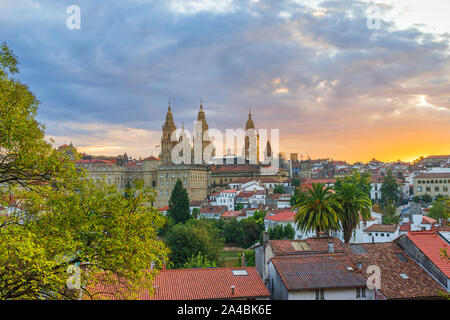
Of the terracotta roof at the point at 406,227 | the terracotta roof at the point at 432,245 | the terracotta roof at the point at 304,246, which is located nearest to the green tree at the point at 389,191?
the terracotta roof at the point at 406,227

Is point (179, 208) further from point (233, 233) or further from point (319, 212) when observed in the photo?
point (319, 212)

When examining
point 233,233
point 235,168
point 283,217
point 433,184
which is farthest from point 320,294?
point 235,168

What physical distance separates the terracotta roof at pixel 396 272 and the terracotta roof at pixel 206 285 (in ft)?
26.2

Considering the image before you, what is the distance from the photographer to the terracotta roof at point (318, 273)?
77.7 ft

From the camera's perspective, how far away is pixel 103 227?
11836 millimetres

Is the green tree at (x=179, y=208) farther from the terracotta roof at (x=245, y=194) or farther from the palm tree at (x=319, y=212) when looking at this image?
the palm tree at (x=319, y=212)

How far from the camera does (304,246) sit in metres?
32.3

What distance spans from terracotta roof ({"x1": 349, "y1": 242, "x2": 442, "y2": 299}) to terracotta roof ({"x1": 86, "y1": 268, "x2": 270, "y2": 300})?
314 inches

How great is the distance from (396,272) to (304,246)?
765 centimetres

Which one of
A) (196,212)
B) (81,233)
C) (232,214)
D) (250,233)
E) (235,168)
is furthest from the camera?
(235,168)

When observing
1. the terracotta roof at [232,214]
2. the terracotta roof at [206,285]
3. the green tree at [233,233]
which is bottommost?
the green tree at [233,233]

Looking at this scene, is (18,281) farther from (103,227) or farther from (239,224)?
(239,224)

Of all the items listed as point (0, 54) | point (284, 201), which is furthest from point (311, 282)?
point (284, 201)

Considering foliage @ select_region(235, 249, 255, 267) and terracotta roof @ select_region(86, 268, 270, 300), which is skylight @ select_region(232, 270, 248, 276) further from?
foliage @ select_region(235, 249, 255, 267)
